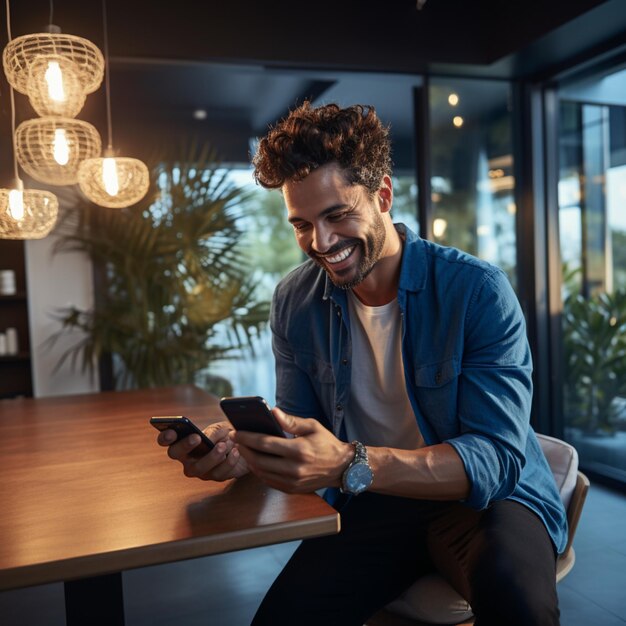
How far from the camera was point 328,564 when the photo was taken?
153cm

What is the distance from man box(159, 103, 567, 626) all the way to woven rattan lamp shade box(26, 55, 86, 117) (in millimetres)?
868

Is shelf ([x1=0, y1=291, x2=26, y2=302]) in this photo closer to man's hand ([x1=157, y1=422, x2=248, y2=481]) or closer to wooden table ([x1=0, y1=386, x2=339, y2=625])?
wooden table ([x1=0, y1=386, x2=339, y2=625])

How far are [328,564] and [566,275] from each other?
3197 millimetres

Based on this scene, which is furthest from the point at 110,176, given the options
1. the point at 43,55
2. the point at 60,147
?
the point at 43,55

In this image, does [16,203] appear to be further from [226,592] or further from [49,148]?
[226,592]

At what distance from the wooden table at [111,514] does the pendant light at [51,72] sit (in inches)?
44.0

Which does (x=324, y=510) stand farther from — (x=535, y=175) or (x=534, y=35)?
(x=535, y=175)

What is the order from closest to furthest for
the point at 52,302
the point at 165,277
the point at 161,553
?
the point at 161,553, the point at 165,277, the point at 52,302

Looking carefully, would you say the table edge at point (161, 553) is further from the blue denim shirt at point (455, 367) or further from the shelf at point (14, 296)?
the shelf at point (14, 296)

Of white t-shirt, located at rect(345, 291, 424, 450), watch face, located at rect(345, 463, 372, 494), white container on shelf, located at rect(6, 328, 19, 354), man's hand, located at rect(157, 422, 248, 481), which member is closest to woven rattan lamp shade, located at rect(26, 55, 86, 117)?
white t-shirt, located at rect(345, 291, 424, 450)

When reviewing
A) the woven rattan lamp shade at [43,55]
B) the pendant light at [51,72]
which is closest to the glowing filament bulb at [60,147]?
the pendant light at [51,72]

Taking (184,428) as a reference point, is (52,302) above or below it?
above

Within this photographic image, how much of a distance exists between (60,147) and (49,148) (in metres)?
0.26

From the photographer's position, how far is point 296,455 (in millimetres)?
1156
